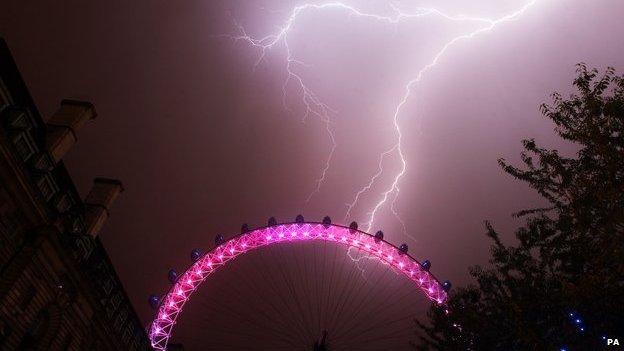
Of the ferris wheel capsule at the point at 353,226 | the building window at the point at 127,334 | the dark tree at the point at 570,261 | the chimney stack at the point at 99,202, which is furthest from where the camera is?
the ferris wheel capsule at the point at 353,226

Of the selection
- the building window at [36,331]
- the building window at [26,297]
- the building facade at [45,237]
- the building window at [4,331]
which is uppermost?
the building facade at [45,237]

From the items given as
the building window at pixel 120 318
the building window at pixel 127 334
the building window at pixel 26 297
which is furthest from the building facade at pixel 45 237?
the building window at pixel 127 334

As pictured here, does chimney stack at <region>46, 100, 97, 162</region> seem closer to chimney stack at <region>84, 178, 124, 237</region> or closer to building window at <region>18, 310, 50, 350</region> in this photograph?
chimney stack at <region>84, 178, 124, 237</region>

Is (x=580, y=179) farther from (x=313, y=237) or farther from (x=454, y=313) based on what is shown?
(x=313, y=237)

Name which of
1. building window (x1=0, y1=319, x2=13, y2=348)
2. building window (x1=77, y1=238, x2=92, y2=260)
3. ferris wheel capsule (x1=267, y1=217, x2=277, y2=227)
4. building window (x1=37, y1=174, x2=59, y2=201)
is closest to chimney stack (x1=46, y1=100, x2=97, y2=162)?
building window (x1=37, y1=174, x2=59, y2=201)

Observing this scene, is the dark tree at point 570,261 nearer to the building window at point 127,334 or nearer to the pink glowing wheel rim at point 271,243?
the pink glowing wheel rim at point 271,243

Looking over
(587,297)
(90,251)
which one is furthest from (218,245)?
(587,297)
